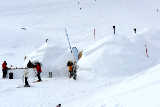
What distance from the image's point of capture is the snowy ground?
9.73m

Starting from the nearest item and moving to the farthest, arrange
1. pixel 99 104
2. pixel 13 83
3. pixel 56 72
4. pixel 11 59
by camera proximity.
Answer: pixel 99 104 < pixel 13 83 < pixel 56 72 < pixel 11 59

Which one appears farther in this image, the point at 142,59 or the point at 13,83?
the point at 142,59

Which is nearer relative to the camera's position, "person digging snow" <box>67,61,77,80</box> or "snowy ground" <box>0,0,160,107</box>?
"snowy ground" <box>0,0,160,107</box>

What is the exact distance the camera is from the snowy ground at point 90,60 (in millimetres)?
9734

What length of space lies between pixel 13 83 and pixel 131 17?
119 ft

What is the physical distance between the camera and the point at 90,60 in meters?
19.1

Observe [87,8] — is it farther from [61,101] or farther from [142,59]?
[61,101]

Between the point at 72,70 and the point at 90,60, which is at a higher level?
the point at 90,60

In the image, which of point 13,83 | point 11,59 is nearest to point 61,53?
point 13,83

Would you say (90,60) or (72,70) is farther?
(90,60)

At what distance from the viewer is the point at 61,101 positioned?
12930 millimetres

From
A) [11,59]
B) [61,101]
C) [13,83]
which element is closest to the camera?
[61,101]

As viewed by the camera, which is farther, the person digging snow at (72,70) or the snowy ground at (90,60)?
the person digging snow at (72,70)

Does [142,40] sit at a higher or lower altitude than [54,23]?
lower
